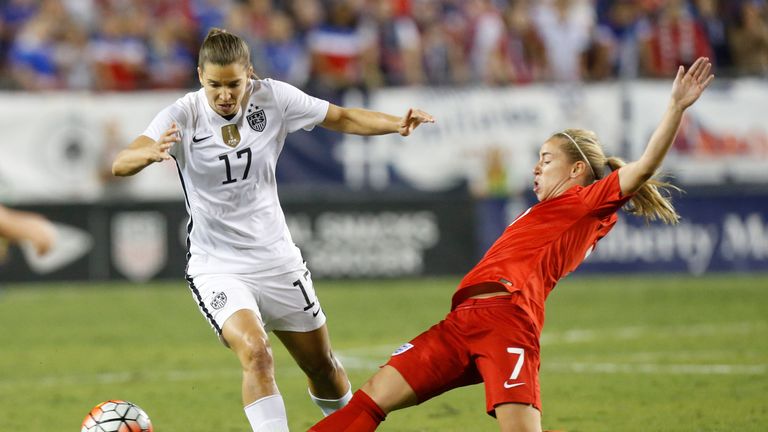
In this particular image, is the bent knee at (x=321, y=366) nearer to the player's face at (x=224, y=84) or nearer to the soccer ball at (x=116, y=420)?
the soccer ball at (x=116, y=420)

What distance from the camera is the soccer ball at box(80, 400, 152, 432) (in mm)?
6590

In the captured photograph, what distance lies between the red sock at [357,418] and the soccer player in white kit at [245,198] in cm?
49

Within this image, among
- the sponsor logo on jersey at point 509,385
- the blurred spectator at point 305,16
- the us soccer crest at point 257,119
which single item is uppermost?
the blurred spectator at point 305,16

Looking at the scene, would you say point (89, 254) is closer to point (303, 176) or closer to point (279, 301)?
point (303, 176)

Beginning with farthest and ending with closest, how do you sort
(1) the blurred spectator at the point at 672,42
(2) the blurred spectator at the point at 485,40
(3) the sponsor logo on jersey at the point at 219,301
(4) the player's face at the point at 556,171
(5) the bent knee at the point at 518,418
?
(2) the blurred spectator at the point at 485,40 → (1) the blurred spectator at the point at 672,42 → (3) the sponsor logo on jersey at the point at 219,301 → (4) the player's face at the point at 556,171 → (5) the bent knee at the point at 518,418

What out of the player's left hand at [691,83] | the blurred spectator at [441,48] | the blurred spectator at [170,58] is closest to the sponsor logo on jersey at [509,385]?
the player's left hand at [691,83]

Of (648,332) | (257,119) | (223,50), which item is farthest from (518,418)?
(648,332)

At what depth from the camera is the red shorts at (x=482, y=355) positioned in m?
5.62

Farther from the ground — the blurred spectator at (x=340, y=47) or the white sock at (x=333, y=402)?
Result: the blurred spectator at (x=340, y=47)

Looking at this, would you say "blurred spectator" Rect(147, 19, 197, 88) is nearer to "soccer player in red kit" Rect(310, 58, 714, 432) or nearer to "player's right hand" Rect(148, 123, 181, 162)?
"player's right hand" Rect(148, 123, 181, 162)

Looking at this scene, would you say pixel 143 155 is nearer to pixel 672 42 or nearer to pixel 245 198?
pixel 245 198

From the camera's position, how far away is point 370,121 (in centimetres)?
683

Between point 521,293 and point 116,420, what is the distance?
2.36 m

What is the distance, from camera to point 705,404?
8.27 m
